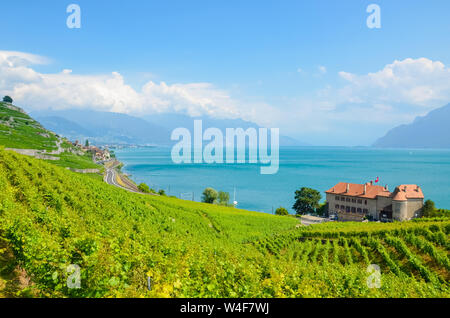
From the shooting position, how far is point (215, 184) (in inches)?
4695

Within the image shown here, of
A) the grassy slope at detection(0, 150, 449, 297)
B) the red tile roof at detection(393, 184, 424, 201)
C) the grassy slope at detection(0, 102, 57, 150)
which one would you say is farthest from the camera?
the grassy slope at detection(0, 102, 57, 150)

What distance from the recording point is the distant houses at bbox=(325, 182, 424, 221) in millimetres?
53281

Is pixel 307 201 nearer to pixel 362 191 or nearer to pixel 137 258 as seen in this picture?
pixel 362 191

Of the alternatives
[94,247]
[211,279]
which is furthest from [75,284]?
[211,279]

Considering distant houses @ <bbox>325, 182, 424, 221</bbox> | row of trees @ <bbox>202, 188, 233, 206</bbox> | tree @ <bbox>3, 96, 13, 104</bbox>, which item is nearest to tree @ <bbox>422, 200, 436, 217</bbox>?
distant houses @ <bbox>325, 182, 424, 221</bbox>

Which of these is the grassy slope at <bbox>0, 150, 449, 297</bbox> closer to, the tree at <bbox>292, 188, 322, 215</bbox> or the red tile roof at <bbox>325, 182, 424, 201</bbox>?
the red tile roof at <bbox>325, 182, 424, 201</bbox>

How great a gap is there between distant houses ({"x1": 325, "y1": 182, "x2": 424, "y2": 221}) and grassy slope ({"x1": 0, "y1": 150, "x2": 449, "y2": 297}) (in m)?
27.8

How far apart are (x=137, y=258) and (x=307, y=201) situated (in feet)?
192

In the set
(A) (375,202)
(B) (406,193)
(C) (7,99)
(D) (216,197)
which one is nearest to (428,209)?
(B) (406,193)

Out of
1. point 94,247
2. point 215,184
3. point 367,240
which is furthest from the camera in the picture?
point 215,184

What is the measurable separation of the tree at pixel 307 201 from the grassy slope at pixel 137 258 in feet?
111

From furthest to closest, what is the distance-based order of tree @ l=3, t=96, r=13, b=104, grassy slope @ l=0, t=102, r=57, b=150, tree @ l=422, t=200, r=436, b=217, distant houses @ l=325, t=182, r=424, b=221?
tree @ l=3, t=96, r=13, b=104 < grassy slope @ l=0, t=102, r=57, b=150 < distant houses @ l=325, t=182, r=424, b=221 < tree @ l=422, t=200, r=436, b=217

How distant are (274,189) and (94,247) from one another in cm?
10446
